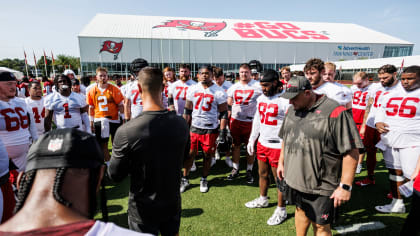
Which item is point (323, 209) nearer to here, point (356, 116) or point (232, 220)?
point (232, 220)

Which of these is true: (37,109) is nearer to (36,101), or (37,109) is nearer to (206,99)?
(36,101)

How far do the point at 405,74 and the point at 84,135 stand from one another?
462 cm

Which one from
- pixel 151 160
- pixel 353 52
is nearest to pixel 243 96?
pixel 151 160

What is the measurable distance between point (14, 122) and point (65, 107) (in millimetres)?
1221

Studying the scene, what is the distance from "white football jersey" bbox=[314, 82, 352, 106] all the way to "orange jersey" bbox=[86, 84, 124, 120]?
4743mm

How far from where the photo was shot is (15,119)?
3.18 m

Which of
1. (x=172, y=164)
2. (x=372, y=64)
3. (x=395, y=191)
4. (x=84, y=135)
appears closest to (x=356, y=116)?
(x=395, y=191)

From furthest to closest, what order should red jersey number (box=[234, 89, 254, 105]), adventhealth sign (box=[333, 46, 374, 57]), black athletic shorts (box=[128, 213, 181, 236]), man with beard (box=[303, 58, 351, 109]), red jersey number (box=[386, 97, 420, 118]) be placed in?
adventhealth sign (box=[333, 46, 374, 57]), red jersey number (box=[234, 89, 254, 105]), man with beard (box=[303, 58, 351, 109]), red jersey number (box=[386, 97, 420, 118]), black athletic shorts (box=[128, 213, 181, 236])

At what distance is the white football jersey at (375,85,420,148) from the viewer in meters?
3.34

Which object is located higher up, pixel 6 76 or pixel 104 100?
pixel 6 76

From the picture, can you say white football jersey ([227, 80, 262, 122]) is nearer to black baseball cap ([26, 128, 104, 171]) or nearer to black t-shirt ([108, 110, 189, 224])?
black t-shirt ([108, 110, 189, 224])

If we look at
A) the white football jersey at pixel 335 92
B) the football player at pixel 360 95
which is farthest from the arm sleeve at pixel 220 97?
the football player at pixel 360 95

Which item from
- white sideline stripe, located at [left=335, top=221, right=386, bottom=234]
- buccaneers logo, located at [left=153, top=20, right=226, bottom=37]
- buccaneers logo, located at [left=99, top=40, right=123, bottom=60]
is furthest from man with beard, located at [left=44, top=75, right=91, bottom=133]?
buccaneers logo, located at [left=153, top=20, right=226, bottom=37]

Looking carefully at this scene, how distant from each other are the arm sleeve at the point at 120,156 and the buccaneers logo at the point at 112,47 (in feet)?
129
